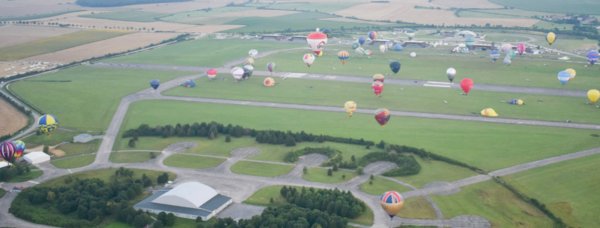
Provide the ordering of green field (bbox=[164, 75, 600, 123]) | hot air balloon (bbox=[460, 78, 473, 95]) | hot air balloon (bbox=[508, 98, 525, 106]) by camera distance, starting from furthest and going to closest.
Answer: hot air balloon (bbox=[460, 78, 473, 95])
hot air balloon (bbox=[508, 98, 525, 106])
green field (bbox=[164, 75, 600, 123])

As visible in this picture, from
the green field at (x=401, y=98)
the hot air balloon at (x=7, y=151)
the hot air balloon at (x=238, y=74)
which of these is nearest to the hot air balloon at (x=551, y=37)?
the green field at (x=401, y=98)

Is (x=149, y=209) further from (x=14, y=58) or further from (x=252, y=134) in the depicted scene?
(x=14, y=58)

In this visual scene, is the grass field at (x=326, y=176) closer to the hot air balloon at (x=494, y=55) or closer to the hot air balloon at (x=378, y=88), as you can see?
the hot air balloon at (x=378, y=88)

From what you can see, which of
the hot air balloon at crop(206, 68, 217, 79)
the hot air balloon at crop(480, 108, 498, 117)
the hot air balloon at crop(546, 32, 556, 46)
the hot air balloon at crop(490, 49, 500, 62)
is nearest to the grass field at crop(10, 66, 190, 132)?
the hot air balloon at crop(206, 68, 217, 79)

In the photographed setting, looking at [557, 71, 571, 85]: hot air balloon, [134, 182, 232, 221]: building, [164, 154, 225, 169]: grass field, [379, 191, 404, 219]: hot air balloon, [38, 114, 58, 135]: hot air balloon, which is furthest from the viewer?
[557, 71, 571, 85]: hot air balloon

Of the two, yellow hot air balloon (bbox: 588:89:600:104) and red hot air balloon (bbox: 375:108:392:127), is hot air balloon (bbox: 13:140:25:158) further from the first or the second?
yellow hot air balloon (bbox: 588:89:600:104)

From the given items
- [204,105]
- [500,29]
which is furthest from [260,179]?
[500,29]
